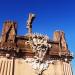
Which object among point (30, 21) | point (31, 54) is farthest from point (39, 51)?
point (30, 21)

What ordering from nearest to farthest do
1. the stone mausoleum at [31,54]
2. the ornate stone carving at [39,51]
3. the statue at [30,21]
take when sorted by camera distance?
the stone mausoleum at [31,54] < the ornate stone carving at [39,51] < the statue at [30,21]

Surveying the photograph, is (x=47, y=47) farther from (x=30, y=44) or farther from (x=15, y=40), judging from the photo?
(x=15, y=40)

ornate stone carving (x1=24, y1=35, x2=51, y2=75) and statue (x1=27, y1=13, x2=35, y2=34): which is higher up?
statue (x1=27, y1=13, x2=35, y2=34)

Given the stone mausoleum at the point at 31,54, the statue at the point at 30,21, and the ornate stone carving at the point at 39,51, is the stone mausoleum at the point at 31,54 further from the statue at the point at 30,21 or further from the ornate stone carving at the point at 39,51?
the statue at the point at 30,21

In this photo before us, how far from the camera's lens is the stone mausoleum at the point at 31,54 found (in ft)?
64.7

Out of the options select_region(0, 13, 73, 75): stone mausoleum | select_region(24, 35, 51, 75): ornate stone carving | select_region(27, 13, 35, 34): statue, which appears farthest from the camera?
select_region(27, 13, 35, 34): statue

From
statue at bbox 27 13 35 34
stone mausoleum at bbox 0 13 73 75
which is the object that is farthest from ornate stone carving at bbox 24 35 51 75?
statue at bbox 27 13 35 34

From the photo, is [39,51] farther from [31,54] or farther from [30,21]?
[30,21]

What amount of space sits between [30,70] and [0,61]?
Answer: 9.15 feet

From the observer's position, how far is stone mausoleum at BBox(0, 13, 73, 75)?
19734 millimetres

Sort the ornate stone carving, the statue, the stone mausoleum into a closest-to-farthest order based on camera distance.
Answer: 1. the stone mausoleum
2. the ornate stone carving
3. the statue

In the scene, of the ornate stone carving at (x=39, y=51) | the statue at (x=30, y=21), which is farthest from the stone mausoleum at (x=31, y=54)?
the statue at (x=30, y=21)

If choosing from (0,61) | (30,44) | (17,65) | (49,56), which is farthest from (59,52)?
(0,61)

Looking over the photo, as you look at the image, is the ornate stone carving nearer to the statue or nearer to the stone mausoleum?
the stone mausoleum
